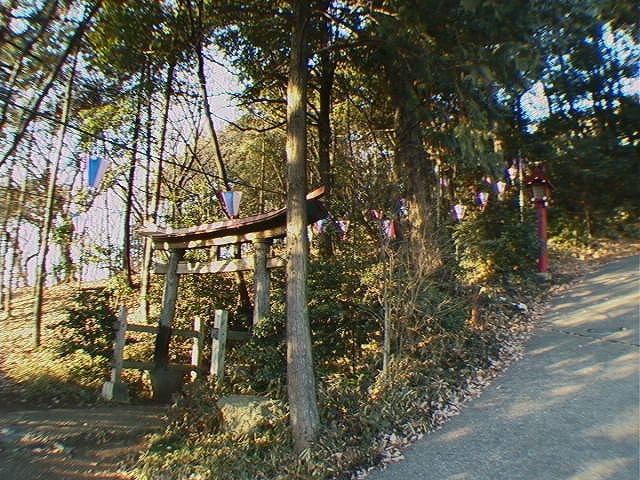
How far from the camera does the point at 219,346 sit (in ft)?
24.8

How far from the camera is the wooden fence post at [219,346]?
24.1 feet

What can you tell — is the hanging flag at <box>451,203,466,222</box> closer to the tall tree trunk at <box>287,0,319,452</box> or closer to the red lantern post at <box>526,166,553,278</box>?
the red lantern post at <box>526,166,553,278</box>

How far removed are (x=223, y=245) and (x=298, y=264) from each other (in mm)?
3263

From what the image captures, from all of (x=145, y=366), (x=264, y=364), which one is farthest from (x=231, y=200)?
(x=145, y=366)

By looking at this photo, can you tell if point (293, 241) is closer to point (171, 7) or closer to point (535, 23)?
point (535, 23)

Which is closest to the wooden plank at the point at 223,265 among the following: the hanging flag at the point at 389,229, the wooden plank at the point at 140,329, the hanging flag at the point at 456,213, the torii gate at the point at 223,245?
the torii gate at the point at 223,245

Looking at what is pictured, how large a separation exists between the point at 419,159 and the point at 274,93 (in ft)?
17.4

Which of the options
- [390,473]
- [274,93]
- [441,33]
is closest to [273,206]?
[274,93]

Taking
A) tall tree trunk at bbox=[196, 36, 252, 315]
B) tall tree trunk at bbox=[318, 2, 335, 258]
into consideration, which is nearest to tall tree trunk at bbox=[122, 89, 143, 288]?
tall tree trunk at bbox=[196, 36, 252, 315]

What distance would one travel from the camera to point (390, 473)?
4648mm

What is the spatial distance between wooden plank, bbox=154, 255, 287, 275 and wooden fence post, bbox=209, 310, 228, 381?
908 millimetres

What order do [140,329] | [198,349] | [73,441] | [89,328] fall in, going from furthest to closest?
[89,328] < [198,349] < [140,329] < [73,441]

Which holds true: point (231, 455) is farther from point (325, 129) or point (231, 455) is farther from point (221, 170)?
point (325, 129)

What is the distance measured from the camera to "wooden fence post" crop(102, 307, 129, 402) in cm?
838
